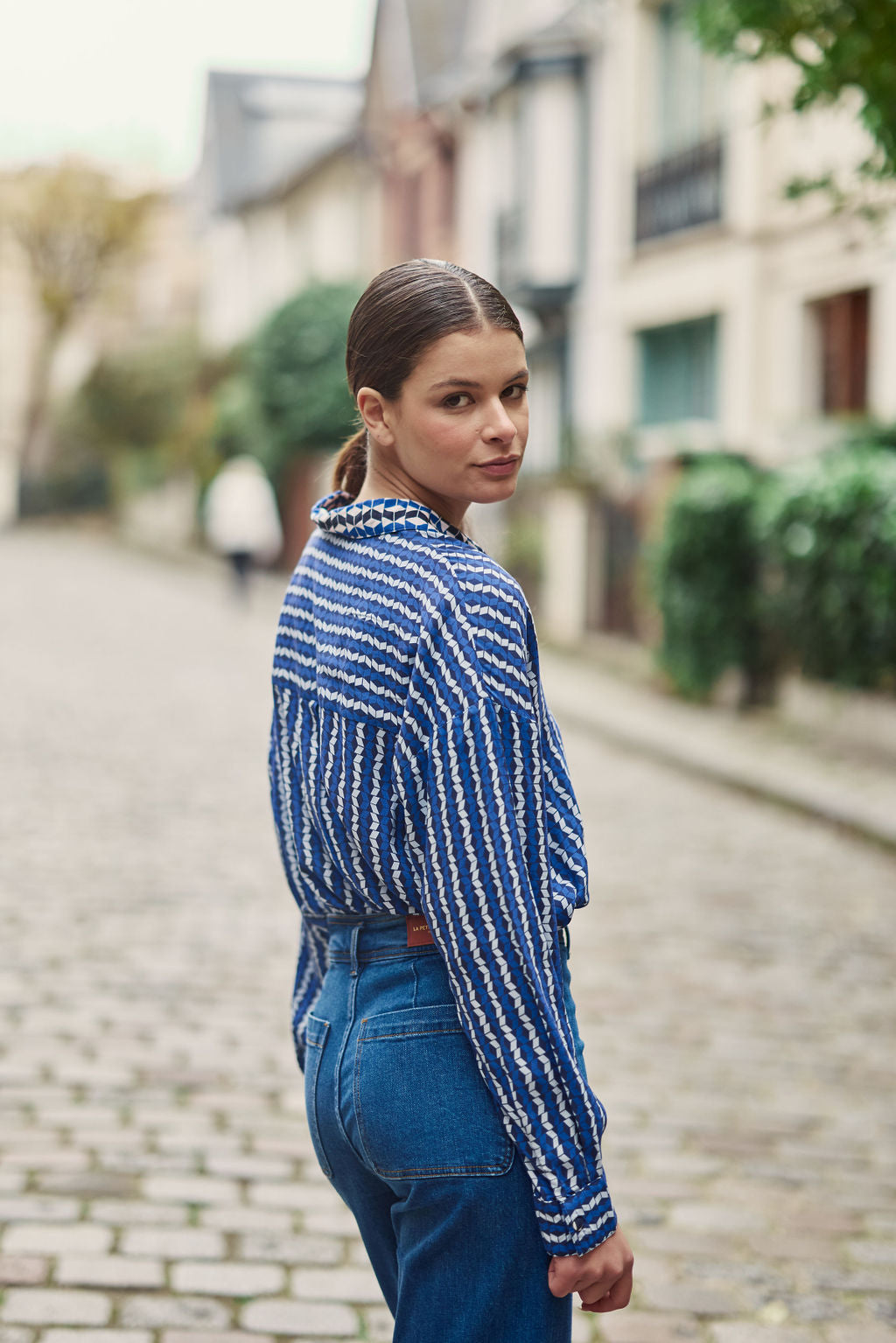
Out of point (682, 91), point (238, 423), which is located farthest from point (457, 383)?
point (238, 423)

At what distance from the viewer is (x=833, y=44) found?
6.13 metres

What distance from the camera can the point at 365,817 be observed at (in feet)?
6.18

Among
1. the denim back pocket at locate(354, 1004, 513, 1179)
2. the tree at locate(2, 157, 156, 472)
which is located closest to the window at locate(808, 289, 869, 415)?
the denim back pocket at locate(354, 1004, 513, 1179)

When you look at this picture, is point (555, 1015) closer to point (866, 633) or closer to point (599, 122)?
point (866, 633)

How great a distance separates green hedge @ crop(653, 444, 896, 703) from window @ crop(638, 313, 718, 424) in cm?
404

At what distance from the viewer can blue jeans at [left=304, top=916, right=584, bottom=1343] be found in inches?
72.7

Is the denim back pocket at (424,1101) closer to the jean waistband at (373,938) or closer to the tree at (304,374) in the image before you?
the jean waistband at (373,938)

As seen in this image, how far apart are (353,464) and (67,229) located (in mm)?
43561

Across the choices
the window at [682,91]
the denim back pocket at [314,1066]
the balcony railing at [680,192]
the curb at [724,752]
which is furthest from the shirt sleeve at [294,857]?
the window at [682,91]

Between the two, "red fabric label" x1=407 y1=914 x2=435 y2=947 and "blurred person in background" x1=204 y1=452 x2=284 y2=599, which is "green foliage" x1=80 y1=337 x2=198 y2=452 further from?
"red fabric label" x1=407 y1=914 x2=435 y2=947

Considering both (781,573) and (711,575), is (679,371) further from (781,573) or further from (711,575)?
(781,573)

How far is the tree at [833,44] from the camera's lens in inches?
238

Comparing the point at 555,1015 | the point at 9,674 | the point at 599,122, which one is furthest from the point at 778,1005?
the point at 599,122

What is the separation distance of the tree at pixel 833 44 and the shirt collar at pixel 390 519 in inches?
187
